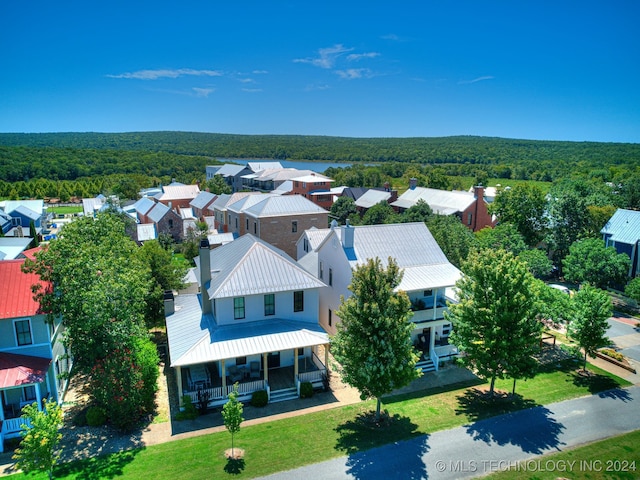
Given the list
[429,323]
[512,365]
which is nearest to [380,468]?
[512,365]

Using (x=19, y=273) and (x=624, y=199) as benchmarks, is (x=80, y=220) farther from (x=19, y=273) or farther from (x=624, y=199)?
(x=624, y=199)

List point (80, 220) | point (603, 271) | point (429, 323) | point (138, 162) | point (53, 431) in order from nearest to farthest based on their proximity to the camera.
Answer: point (53, 431) → point (80, 220) → point (429, 323) → point (603, 271) → point (138, 162)

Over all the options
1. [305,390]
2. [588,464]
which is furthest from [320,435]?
[588,464]

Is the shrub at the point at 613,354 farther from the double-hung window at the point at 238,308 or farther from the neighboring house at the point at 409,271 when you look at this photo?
the double-hung window at the point at 238,308

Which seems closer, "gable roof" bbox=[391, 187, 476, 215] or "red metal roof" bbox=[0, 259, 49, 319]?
"red metal roof" bbox=[0, 259, 49, 319]

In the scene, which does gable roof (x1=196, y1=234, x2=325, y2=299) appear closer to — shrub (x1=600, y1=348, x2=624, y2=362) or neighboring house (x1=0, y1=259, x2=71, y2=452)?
neighboring house (x1=0, y1=259, x2=71, y2=452)

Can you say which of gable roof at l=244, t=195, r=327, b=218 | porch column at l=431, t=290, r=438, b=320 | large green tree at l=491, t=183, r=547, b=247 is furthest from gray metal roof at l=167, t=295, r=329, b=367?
large green tree at l=491, t=183, r=547, b=247

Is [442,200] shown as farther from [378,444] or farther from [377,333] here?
[378,444]
